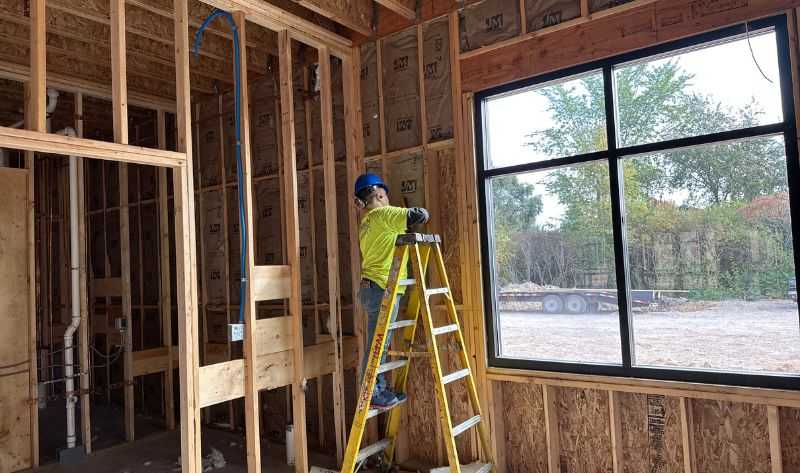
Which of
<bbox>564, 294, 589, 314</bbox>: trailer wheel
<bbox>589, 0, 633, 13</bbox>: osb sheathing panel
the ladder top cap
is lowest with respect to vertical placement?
<bbox>564, 294, 589, 314</bbox>: trailer wheel

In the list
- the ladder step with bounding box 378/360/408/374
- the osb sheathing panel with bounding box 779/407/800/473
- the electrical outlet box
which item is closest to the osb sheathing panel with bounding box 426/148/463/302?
the ladder step with bounding box 378/360/408/374

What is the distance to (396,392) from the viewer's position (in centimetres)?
371

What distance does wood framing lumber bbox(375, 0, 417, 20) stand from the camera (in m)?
4.09

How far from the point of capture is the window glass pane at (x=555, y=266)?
3.51 m

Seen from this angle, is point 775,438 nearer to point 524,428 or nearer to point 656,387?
point 656,387

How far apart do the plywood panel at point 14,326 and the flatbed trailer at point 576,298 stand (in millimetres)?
4332

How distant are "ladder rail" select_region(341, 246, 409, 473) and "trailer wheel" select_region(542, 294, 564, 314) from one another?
45.3 inches

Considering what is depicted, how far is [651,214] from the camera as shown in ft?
10.9

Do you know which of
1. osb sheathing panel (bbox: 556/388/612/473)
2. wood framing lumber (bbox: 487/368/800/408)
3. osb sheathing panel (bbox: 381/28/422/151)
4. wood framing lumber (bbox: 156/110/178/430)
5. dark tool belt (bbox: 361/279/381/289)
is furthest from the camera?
wood framing lumber (bbox: 156/110/178/430)

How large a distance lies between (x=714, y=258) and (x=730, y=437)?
1.07 meters

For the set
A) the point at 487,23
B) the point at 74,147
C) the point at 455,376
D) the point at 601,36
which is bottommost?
the point at 455,376

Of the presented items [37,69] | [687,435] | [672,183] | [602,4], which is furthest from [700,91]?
[37,69]

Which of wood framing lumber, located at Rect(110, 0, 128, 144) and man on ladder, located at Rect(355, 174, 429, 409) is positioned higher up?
wood framing lumber, located at Rect(110, 0, 128, 144)

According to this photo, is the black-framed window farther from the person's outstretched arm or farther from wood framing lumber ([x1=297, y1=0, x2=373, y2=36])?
wood framing lumber ([x1=297, y1=0, x2=373, y2=36])
